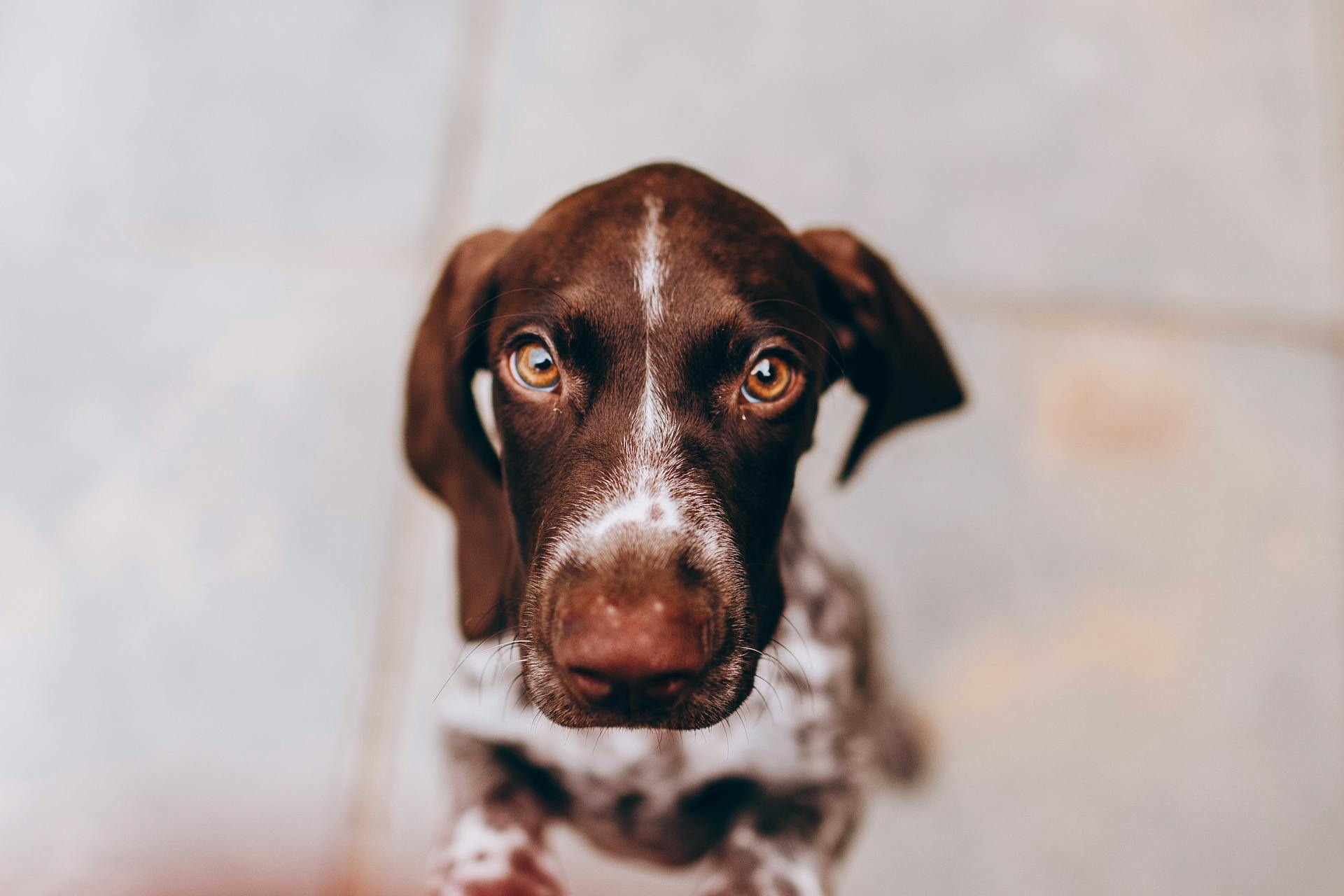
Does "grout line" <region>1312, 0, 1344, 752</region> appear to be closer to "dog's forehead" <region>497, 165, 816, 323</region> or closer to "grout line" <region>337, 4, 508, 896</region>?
"dog's forehead" <region>497, 165, 816, 323</region>

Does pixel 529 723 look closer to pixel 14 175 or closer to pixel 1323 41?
pixel 14 175

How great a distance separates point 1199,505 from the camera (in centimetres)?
313

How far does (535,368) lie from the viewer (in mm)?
1726

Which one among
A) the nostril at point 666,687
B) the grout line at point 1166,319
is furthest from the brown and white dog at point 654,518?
the grout line at point 1166,319

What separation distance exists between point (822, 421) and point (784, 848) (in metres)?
1.13

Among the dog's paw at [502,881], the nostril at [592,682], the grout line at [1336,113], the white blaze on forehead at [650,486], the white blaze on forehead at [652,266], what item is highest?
the grout line at [1336,113]

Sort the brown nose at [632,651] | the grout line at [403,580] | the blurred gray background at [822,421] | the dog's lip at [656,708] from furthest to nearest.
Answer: the blurred gray background at [822,421] < the grout line at [403,580] < the dog's lip at [656,708] < the brown nose at [632,651]

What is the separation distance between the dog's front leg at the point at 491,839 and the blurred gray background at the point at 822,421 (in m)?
0.58

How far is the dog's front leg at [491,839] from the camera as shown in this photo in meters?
2.01

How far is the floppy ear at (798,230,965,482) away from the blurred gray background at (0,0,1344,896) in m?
0.76

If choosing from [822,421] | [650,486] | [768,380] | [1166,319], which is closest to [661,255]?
[768,380]

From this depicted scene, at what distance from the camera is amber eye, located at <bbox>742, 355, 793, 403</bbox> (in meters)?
1.69

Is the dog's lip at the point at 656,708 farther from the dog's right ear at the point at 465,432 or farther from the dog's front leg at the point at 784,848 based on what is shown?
the dog's front leg at the point at 784,848

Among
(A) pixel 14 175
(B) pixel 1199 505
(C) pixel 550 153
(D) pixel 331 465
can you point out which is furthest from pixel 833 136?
(A) pixel 14 175
